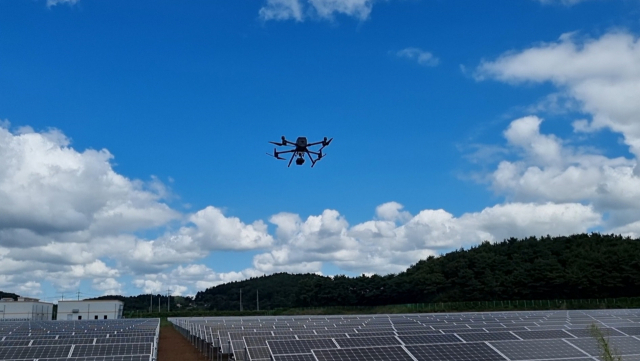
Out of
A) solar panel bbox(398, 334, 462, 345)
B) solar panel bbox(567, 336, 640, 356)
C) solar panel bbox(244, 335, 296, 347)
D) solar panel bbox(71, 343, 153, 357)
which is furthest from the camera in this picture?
solar panel bbox(244, 335, 296, 347)

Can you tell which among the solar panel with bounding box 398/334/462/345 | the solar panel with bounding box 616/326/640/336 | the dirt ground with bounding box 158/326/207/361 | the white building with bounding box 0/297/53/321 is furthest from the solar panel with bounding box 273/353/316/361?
the white building with bounding box 0/297/53/321

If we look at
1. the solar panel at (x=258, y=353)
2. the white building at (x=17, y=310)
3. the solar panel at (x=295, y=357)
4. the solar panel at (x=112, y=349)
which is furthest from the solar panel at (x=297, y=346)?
the white building at (x=17, y=310)

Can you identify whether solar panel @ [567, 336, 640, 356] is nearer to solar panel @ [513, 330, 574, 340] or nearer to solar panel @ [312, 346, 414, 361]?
solar panel @ [513, 330, 574, 340]

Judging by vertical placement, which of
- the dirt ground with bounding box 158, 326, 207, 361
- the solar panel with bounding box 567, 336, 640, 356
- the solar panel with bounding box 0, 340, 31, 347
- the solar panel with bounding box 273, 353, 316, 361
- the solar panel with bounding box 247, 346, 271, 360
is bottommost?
the dirt ground with bounding box 158, 326, 207, 361

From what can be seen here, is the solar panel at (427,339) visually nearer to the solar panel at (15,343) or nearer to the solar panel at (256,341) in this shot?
the solar panel at (256,341)

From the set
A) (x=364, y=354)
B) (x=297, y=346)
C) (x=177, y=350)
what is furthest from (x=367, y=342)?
(x=177, y=350)

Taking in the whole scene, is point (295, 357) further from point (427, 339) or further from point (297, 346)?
point (427, 339)

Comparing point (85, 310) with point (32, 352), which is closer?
point (32, 352)
